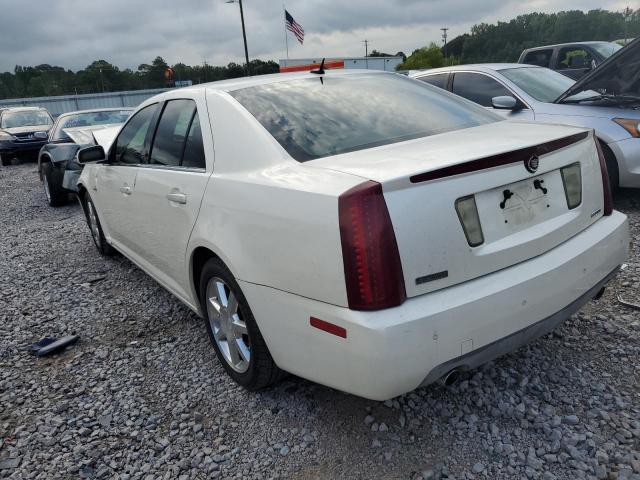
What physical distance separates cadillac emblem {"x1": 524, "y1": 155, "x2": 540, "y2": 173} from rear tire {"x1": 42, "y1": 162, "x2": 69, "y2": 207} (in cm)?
783

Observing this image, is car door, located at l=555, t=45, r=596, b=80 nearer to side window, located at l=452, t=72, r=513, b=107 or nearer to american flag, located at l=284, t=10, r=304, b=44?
side window, located at l=452, t=72, r=513, b=107

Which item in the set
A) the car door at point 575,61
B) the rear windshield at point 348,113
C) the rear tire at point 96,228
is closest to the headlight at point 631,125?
the rear windshield at point 348,113

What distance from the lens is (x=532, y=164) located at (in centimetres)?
211

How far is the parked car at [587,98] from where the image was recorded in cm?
496

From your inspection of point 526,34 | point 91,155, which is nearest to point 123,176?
point 91,155

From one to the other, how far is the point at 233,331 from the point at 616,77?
4989mm

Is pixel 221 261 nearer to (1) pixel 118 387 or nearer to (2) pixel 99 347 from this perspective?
(1) pixel 118 387

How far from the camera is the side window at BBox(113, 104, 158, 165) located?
11.9 ft

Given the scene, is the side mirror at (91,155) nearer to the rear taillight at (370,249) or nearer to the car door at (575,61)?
the rear taillight at (370,249)

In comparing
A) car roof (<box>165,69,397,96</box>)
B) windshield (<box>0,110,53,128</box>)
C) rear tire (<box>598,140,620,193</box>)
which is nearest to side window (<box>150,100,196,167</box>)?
car roof (<box>165,69,397,96</box>)

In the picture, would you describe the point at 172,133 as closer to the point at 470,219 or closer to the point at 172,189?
the point at 172,189

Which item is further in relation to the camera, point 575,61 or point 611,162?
point 575,61

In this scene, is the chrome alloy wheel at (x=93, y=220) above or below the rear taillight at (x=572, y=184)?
below

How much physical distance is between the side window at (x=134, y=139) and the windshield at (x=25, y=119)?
1478cm
